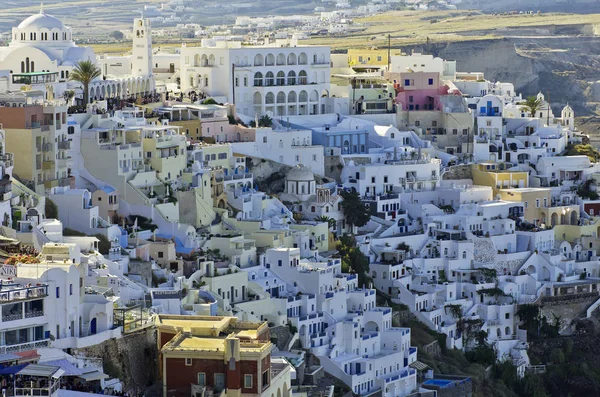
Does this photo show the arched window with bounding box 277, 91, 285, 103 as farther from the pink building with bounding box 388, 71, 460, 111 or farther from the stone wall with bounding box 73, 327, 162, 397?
the stone wall with bounding box 73, 327, 162, 397

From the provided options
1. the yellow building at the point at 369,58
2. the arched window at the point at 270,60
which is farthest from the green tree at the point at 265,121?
the yellow building at the point at 369,58

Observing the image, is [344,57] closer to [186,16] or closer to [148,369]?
[148,369]

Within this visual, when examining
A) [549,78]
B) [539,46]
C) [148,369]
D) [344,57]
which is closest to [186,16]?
[539,46]

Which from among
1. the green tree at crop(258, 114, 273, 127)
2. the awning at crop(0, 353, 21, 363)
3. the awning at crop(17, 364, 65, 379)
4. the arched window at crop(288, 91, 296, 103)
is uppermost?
the arched window at crop(288, 91, 296, 103)

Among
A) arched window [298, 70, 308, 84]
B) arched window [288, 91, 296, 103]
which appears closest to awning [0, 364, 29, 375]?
arched window [288, 91, 296, 103]

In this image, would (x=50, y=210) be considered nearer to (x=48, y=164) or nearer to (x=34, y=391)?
(x=48, y=164)

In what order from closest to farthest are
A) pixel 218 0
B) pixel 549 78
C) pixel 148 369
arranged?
pixel 148 369, pixel 549 78, pixel 218 0
